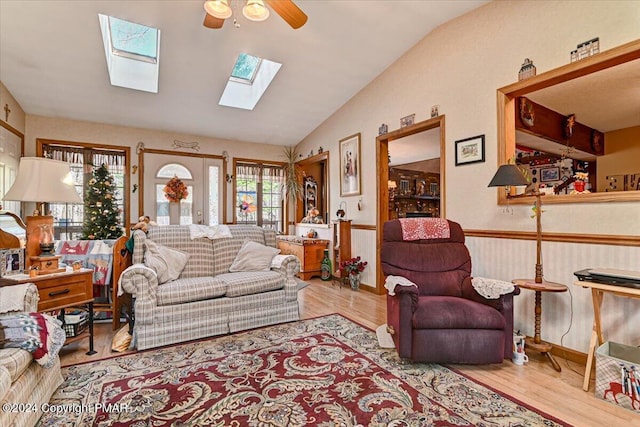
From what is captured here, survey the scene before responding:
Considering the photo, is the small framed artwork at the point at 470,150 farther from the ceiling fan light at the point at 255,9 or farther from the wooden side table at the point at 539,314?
the ceiling fan light at the point at 255,9

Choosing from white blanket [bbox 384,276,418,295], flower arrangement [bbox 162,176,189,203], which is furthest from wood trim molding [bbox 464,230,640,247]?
flower arrangement [bbox 162,176,189,203]

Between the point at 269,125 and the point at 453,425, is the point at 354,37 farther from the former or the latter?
the point at 453,425

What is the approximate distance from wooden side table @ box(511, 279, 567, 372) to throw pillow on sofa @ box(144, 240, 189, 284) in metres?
3.11

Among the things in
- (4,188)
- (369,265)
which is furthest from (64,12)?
(369,265)

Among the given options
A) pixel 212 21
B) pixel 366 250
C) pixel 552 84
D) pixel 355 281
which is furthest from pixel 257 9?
pixel 355 281

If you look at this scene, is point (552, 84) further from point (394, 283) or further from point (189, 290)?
point (189, 290)

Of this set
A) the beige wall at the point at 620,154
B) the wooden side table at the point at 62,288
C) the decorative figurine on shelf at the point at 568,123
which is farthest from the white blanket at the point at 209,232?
the beige wall at the point at 620,154

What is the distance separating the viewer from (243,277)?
3.22 meters

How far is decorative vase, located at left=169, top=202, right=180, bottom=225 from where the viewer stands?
5.68 m

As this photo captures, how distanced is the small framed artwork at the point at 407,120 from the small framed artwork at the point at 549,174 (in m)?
3.12

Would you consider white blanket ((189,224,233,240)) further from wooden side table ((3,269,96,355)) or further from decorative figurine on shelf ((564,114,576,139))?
→ decorative figurine on shelf ((564,114,576,139))

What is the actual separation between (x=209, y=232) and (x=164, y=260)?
635 millimetres

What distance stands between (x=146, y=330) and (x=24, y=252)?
3.64 feet

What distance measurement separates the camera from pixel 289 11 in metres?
2.36
